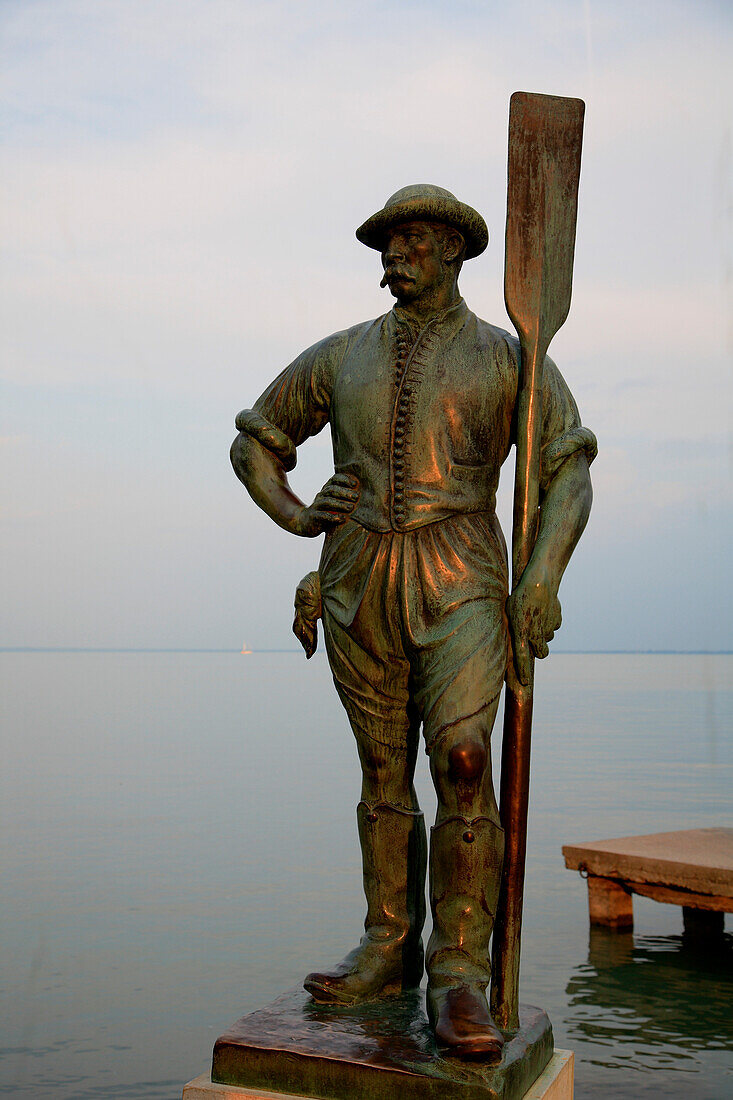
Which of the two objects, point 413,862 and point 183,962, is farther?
point 183,962

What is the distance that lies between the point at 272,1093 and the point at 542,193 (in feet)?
8.21

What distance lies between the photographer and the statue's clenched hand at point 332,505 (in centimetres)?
370

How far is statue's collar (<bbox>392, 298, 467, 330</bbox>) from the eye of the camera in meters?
3.74

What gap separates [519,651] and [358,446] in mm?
726

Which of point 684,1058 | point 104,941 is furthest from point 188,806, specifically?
point 684,1058

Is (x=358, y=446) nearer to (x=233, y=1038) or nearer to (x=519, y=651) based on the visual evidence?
(x=519, y=651)

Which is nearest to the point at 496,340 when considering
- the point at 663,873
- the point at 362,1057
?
the point at 362,1057

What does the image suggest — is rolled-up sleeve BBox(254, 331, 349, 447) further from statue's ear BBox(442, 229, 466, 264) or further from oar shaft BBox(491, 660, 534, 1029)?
oar shaft BBox(491, 660, 534, 1029)

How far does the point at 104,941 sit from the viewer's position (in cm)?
789

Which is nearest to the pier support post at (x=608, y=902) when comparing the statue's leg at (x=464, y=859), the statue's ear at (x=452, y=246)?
the statue's leg at (x=464, y=859)

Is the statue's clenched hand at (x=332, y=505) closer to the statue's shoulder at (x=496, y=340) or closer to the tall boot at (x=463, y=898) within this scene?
the statue's shoulder at (x=496, y=340)

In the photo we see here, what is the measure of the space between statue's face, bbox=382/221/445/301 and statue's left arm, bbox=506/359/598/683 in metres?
0.44

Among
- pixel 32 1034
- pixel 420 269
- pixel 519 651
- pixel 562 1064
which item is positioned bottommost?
pixel 32 1034

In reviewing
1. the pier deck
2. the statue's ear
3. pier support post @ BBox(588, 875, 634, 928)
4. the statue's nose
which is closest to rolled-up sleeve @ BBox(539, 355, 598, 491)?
the statue's ear
